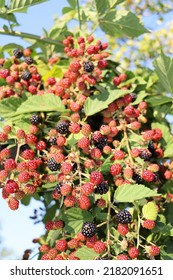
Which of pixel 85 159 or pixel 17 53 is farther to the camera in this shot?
pixel 17 53

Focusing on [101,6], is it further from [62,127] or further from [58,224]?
[58,224]

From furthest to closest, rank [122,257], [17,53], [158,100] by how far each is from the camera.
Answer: [17,53]
[158,100]
[122,257]

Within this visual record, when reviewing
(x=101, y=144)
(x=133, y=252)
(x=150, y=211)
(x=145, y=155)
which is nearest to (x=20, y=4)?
(x=101, y=144)

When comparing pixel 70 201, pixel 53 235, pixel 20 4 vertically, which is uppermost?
pixel 20 4

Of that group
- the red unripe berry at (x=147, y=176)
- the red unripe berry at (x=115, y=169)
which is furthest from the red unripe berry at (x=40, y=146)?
the red unripe berry at (x=147, y=176)

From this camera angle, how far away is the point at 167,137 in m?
2.11

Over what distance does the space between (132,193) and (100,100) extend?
0.47m

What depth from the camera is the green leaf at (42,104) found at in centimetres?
190

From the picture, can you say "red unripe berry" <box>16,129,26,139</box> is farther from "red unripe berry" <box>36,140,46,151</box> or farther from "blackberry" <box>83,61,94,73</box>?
"blackberry" <box>83,61,94,73</box>

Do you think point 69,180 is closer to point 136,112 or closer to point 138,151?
point 138,151

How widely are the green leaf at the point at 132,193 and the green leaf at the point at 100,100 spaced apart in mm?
370

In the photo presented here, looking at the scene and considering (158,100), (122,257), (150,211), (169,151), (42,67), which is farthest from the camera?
(42,67)

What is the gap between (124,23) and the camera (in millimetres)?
2316

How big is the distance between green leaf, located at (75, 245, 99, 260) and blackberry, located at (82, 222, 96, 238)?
0.16ft
